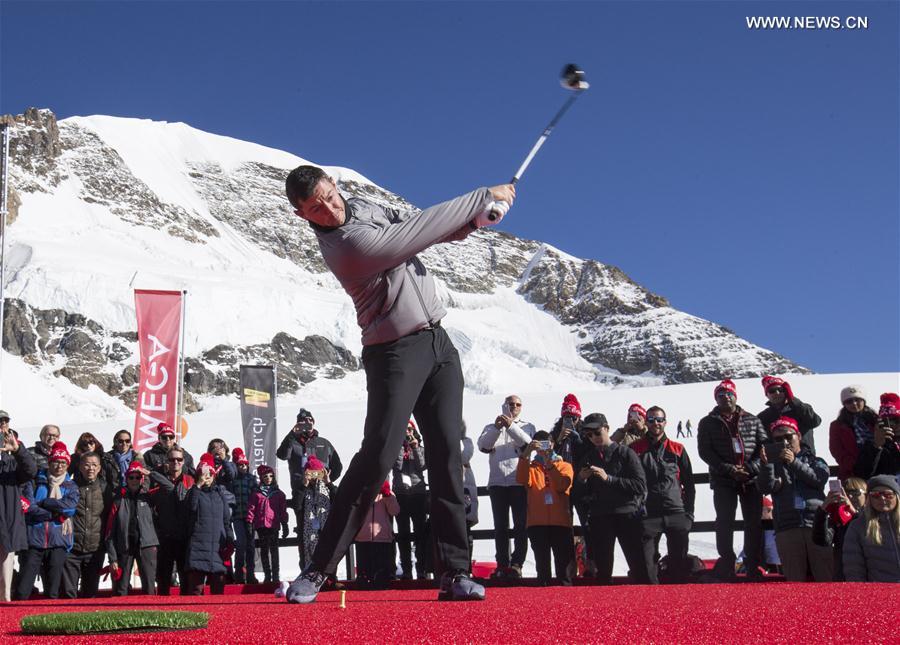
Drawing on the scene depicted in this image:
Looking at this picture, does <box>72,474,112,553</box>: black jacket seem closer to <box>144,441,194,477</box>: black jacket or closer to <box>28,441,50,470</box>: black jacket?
<box>28,441,50,470</box>: black jacket

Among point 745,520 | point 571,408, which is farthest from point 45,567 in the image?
point 745,520

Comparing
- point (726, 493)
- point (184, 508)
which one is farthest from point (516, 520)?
point (184, 508)

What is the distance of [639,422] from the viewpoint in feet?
30.6

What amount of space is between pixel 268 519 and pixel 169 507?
187 centimetres

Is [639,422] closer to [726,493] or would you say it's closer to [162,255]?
[726,493]

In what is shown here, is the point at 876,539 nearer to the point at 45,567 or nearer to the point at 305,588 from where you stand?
the point at 305,588

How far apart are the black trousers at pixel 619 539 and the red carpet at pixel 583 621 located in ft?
13.8

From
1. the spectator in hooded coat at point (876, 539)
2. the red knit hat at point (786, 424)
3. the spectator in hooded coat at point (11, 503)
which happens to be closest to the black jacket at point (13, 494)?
the spectator in hooded coat at point (11, 503)

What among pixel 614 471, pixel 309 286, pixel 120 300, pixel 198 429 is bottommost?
pixel 614 471

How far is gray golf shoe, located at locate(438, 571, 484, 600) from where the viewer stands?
4.00 meters

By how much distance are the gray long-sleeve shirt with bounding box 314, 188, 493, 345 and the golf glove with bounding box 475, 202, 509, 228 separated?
15mm

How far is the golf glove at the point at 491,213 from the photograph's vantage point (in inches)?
151

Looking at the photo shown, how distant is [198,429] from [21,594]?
3841 centimetres

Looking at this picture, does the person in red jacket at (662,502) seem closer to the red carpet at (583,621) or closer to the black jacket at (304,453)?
the black jacket at (304,453)
